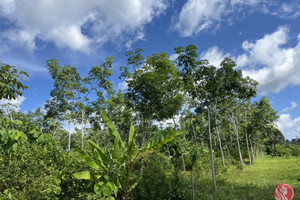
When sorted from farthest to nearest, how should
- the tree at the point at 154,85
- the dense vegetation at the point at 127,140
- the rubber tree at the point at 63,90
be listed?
the rubber tree at the point at 63,90, the tree at the point at 154,85, the dense vegetation at the point at 127,140

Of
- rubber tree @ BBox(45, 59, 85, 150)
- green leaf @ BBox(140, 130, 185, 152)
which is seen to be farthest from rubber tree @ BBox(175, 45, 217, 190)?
rubber tree @ BBox(45, 59, 85, 150)

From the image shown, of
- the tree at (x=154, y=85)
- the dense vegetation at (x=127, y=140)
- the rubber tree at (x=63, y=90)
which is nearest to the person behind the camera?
the dense vegetation at (x=127, y=140)

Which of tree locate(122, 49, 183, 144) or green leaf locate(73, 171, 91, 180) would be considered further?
tree locate(122, 49, 183, 144)

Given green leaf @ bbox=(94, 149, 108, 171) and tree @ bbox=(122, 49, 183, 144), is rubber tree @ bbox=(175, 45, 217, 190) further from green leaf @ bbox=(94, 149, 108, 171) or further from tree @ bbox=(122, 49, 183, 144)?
green leaf @ bbox=(94, 149, 108, 171)

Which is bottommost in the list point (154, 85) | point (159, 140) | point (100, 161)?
point (100, 161)

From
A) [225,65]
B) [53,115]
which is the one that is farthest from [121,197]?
[53,115]

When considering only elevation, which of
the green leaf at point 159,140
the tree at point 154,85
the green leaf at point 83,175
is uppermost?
the tree at point 154,85

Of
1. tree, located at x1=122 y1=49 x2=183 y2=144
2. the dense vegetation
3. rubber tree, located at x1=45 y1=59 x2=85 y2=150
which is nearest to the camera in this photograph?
the dense vegetation

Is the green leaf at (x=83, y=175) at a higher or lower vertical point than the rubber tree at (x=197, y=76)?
lower

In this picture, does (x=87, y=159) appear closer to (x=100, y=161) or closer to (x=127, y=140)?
(x=100, y=161)

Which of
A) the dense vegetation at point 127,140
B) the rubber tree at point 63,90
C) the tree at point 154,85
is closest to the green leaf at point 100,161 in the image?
the dense vegetation at point 127,140

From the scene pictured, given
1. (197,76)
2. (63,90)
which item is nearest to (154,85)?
(197,76)

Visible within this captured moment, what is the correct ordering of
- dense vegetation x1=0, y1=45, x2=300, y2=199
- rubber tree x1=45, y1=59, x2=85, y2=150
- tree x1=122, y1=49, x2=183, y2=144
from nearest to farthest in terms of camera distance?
dense vegetation x1=0, y1=45, x2=300, y2=199, tree x1=122, y1=49, x2=183, y2=144, rubber tree x1=45, y1=59, x2=85, y2=150

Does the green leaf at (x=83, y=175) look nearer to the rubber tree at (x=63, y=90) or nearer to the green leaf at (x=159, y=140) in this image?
the green leaf at (x=159, y=140)
